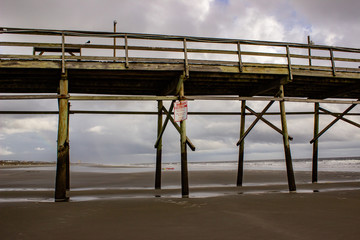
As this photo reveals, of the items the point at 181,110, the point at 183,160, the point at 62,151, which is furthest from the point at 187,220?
the point at 62,151

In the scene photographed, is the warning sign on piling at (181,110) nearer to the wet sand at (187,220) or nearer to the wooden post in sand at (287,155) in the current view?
the wet sand at (187,220)

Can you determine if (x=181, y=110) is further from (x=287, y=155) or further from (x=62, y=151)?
(x=287, y=155)

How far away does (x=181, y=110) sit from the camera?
8.12 m

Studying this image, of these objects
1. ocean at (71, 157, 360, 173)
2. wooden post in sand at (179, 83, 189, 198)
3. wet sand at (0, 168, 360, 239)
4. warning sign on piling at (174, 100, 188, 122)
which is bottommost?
ocean at (71, 157, 360, 173)

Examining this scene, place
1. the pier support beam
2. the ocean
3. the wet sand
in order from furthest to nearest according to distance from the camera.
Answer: the ocean
the pier support beam
the wet sand

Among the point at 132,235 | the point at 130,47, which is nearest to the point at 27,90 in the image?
the point at 130,47

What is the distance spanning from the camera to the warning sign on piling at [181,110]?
26.4 ft

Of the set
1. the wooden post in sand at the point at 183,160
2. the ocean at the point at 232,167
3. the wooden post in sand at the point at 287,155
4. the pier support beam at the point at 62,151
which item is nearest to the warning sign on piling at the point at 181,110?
the wooden post in sand at the point at 183,160

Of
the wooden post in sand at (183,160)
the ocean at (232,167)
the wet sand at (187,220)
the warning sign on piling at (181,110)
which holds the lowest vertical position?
the ocean at (232,167)

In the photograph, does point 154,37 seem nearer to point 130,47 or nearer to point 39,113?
point 130,47

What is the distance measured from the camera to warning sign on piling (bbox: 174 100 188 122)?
805 cm

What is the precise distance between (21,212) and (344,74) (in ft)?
34.0

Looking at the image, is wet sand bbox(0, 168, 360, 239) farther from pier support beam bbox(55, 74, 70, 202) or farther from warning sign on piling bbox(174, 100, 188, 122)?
warning sign on piling bbox(174, 100, 188, 122)

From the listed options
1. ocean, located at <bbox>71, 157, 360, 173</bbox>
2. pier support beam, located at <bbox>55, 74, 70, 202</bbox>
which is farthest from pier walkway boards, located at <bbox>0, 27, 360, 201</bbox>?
ocean, located at <bbox>71, 157, 360, 173</bbox>
